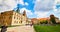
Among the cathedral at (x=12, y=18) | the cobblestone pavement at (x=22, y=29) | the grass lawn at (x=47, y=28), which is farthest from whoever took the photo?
the cathedral at (x=12, y=18)

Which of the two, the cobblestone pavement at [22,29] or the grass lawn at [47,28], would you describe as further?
the cobblestone pavement at [22,29]

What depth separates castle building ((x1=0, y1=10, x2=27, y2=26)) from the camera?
16.7 feet

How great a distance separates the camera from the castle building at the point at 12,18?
5.08 meters

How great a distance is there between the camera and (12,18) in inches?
211

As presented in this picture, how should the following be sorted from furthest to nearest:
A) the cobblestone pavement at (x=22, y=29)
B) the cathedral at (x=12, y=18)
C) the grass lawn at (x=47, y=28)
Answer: the cathedral at (x=12, y=18)
the cobblestone pavement at (x=22, y=29)
the grass lawn at (x=47, y=28)

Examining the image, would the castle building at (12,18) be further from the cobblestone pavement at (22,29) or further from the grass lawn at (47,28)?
the grass lawn at (47,28)

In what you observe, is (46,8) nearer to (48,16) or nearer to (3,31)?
(48,16)

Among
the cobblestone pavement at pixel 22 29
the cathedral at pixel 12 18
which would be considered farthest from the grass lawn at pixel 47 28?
the cathedral at pixel 12 18

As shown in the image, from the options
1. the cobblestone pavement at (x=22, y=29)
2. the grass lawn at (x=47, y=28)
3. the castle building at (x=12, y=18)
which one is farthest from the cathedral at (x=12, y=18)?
the grass lawn at (x=47, y=28)

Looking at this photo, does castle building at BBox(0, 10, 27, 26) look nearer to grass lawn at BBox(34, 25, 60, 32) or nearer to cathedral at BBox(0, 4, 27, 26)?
cathedral at BBox(0, 4, 27, 26)

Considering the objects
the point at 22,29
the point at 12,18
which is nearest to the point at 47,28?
the point at 22,29

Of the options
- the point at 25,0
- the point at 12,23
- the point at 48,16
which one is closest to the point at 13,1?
the point at 25,0

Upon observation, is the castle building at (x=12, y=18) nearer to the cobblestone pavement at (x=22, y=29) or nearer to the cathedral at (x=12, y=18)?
the cathedral at (x=12, y=18)

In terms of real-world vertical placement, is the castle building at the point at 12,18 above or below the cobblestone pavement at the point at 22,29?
above
